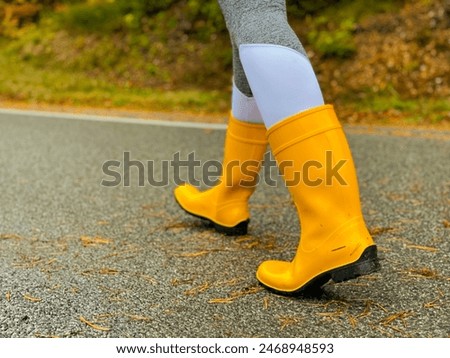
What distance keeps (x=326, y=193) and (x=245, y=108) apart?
551mm

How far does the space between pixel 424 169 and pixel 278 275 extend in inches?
80.7

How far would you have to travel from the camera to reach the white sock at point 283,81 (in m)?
1.77

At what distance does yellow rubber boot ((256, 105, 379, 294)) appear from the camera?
1731 millimetres

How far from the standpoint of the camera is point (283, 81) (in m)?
1.77

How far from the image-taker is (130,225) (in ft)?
8.83

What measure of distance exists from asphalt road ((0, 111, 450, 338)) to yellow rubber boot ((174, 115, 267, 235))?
0.07 metres

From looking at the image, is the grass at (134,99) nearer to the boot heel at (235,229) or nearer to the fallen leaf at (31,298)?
the boot heel at (235,229)

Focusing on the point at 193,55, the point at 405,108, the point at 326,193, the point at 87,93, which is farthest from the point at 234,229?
the point at 193,55

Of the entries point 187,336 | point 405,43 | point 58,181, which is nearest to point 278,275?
point 187,336

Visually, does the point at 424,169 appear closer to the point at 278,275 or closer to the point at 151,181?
the point at 151,181

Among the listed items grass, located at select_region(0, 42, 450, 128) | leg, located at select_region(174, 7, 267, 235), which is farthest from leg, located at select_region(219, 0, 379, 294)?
grass, located at select_region(0, 42, 450, 128)

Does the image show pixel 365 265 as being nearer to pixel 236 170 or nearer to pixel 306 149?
pixel 306 149

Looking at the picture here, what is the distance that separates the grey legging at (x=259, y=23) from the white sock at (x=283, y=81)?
0.07ft

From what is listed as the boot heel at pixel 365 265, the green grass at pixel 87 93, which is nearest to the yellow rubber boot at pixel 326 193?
the boot heel at pixel 365 265
